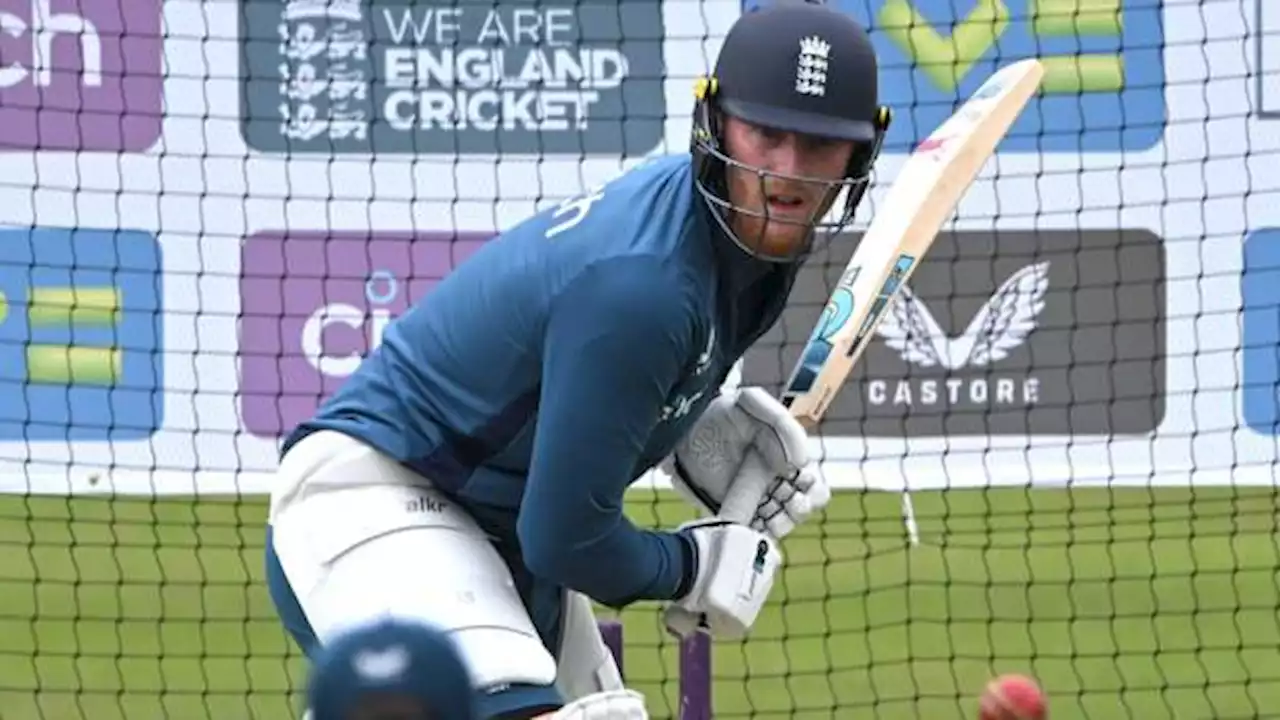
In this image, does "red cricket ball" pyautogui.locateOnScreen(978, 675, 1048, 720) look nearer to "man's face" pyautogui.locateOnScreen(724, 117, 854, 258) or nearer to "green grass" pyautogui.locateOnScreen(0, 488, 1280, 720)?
"man's face" pyautogui.locateOnScreen(724, 117, 854, 258)

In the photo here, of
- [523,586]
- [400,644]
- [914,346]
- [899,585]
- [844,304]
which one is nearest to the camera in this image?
[400,644]

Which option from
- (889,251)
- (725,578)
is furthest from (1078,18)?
(725,578)

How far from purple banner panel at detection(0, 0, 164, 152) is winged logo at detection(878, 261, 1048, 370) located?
2.82 meters

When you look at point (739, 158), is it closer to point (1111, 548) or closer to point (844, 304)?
point (844, 304)

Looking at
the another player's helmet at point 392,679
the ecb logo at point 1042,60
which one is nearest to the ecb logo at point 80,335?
the ecb logo at point 1042,60

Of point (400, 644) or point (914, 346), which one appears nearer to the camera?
point (400, 644)

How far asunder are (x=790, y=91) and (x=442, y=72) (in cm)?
549

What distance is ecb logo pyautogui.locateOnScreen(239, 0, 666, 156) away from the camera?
31.0 feet

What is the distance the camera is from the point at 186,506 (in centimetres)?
1002

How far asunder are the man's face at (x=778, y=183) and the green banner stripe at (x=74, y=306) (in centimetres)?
571

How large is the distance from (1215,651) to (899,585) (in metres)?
1.27

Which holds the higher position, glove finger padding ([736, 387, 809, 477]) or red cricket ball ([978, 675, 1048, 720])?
glove finger padding ([736, 387, 809, 477])

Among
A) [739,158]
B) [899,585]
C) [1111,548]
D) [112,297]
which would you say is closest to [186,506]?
[112,297]

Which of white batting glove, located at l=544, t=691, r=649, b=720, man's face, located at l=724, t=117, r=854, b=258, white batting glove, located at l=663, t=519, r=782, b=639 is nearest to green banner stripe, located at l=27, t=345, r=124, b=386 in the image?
white batting glove, located at l=663, t=519, r=782, b=639
